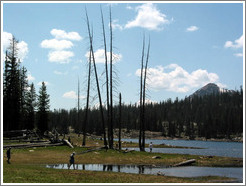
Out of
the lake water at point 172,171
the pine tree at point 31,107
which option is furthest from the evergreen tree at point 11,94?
the lake water at point 172,171

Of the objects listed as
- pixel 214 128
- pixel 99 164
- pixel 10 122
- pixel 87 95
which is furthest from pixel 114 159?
pixel 214 128

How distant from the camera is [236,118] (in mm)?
190625

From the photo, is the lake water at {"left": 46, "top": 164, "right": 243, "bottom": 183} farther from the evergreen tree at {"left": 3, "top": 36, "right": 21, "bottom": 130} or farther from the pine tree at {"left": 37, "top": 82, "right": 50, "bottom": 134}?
the pine tree at {"left": 37, "top": 82, "right": 50, "bottom": 134}

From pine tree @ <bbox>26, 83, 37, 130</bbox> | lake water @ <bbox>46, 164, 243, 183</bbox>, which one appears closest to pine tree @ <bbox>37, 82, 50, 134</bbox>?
pine tree @ <bbox>26, 83, 37, 130</bbox>

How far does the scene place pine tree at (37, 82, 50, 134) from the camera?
86938 mm

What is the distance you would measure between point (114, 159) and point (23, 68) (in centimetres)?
5324

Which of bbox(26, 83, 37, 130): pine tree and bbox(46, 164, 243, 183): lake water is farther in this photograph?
bbox(26, 83, 37, 130): pine tree

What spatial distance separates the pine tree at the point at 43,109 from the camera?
86938mm

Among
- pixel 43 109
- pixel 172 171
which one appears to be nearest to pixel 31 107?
pixel 43 109

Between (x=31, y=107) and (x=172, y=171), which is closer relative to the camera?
(x=172, y=171)

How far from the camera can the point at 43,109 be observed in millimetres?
88312

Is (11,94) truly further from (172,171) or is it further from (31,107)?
(172,171)

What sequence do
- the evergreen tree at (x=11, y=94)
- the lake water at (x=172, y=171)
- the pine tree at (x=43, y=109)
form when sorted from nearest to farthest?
1. the lake water at (x=172, y=171)
2. the evergreen tree at (x=11, y=94)
3. the pine tree at (x=43, y=109)

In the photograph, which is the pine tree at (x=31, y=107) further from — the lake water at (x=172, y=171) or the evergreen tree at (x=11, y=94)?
the lake water at (x=172, y=171)
